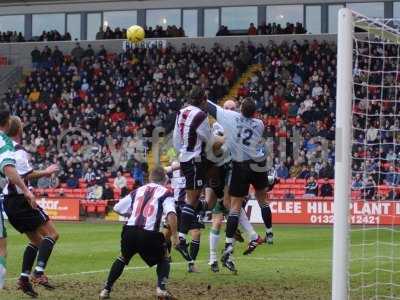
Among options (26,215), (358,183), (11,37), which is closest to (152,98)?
(11,37)

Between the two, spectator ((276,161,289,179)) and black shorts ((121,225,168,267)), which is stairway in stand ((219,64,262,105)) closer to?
spectator ((276,161,289,179))

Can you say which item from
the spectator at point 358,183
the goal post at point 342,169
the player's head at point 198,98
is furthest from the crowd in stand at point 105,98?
the goal post at point 342,169

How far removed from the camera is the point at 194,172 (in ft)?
41.6

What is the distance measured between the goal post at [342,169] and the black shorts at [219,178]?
4.91 m

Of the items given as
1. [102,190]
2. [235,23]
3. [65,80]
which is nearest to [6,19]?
[65,80]

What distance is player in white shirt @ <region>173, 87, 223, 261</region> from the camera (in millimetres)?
12547

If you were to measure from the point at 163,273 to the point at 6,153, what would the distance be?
2.35 meters

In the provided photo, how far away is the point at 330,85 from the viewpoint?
35.2 m

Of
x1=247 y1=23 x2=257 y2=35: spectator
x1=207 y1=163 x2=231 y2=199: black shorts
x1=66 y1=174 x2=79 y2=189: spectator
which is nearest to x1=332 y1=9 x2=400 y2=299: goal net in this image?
x1=207 y1=163 x2=231 y2=199: black shorts

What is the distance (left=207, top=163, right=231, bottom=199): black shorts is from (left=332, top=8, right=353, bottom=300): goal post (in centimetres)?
491

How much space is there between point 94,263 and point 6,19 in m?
32.3

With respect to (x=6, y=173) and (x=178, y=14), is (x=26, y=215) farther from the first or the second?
(x=178, y=14)

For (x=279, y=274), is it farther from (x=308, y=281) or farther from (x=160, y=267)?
(x=160, y=267)

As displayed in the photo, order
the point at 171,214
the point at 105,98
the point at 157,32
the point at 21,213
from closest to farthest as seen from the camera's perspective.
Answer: the point at 171,214 → the point at 21,213 → the point at 105,98 → the point at 157,32
